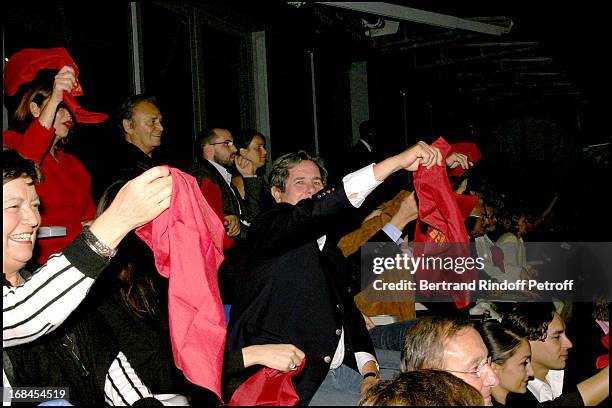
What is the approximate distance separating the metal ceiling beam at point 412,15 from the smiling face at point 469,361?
3.06 meters

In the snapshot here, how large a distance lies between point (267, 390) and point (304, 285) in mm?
418

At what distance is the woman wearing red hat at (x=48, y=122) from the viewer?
8.70ft

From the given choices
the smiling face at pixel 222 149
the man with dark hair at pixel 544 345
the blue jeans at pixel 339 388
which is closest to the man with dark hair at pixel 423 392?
the blue jeans at pixel 339 388

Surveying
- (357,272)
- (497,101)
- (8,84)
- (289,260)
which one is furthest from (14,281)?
(497,101)

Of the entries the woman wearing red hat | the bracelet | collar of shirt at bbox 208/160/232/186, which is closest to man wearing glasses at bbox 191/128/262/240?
collar of shirt at bbox 208/160/232/186

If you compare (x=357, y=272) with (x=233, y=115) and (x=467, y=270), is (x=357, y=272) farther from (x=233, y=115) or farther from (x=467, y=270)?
(x=233, y=115)

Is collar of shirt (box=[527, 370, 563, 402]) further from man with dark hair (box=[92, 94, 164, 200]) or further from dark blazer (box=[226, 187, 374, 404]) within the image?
man with dark hair (box=[92, 94, 164, 200])

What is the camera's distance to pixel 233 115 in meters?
6.15

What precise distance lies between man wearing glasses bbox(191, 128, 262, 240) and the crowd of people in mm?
60

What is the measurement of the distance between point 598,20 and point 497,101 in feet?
29.9

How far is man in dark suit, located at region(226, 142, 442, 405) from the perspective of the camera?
2320 mm

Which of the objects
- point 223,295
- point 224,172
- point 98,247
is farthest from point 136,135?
point 98,247

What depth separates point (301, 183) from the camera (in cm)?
283

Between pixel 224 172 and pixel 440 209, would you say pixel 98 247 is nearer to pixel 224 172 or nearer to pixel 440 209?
pixel 440 209
